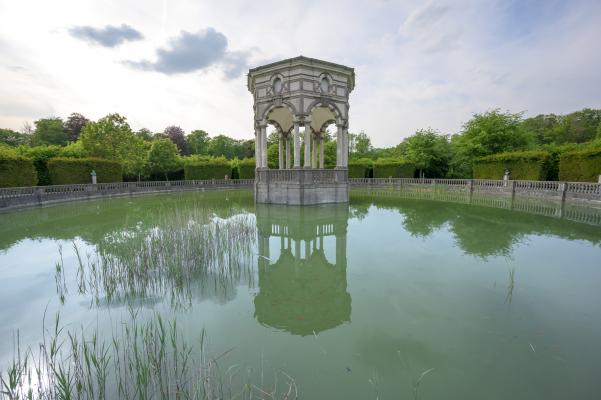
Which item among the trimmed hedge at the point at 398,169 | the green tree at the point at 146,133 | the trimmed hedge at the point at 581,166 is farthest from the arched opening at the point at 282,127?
the green tree at the point at 146,133

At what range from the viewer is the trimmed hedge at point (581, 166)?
17.9 meters

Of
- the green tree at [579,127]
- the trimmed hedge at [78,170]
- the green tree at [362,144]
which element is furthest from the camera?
the green tree at [362,144]

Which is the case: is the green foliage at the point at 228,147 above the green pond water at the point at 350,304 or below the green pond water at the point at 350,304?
above

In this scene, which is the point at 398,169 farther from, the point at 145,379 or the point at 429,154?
the point at 145,379

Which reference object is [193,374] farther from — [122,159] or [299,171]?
[122,159]

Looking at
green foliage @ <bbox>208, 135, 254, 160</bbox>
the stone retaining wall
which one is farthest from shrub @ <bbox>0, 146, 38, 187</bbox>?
green foliage @ <bbox>208, 135, 254, 160</bbox>

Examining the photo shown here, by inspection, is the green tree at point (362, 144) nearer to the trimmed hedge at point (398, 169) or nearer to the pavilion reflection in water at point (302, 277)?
the trimmed hedge at point (398, 169)

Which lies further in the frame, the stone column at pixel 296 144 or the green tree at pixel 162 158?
the green tree at pixel 162 158

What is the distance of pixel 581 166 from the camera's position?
18.8m

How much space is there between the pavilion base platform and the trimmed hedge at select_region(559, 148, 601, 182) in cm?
1602

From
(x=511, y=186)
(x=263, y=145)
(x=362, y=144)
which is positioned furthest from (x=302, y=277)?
(x=362, y=144)

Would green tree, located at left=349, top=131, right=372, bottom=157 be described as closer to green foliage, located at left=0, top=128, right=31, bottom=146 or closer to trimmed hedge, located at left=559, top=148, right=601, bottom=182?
trimmed hedge, located at left=559, top=148, right=601, bottom=182

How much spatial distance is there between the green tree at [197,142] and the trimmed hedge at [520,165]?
51422 mm

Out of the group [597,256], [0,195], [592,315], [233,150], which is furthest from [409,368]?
[233,150]
